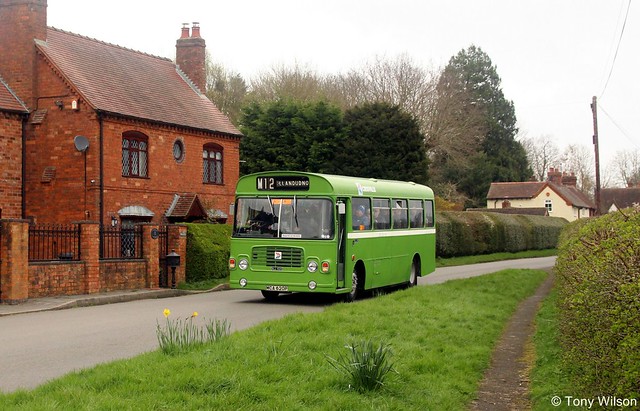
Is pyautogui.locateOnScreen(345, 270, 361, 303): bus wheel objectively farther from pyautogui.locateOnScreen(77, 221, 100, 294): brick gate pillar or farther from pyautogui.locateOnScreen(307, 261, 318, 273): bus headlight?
pyautogui.locateOnScreen(77, 221, 100, 294): brick gate pillar

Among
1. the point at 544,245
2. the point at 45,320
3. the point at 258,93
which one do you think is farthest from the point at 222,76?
the point at 45,320

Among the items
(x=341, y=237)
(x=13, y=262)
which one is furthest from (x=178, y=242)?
(x=341, y=237)

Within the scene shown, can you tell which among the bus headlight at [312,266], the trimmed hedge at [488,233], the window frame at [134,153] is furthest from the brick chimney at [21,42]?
the trimmed hedge at [488,233]

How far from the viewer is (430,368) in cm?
952

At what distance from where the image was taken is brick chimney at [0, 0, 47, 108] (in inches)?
1218

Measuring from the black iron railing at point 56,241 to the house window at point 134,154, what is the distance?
35.1 feet

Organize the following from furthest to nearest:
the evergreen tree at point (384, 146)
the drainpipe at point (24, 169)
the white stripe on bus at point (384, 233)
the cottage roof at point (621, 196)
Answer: the cottage roof at point (621, 196) < the evergreen tree at point (384, 146) < the drainpipe at point (24, 169) < the white stripe on bus at point (384, 233)

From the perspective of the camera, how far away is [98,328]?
554 inches

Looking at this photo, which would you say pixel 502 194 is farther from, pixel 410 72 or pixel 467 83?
pixel 410 72

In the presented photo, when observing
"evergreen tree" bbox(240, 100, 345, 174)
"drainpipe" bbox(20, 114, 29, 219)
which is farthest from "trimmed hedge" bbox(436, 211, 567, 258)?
"drainpipe" bbox(20, 114, 29, 219)

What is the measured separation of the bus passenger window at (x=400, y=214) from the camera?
70.3ft

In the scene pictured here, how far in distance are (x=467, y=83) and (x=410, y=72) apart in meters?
24.3

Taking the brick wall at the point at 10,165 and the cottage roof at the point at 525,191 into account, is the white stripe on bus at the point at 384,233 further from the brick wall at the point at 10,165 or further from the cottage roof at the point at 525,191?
the cottage roof at the point at 525,191

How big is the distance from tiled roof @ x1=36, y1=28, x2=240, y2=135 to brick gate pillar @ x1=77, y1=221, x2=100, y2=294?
420 inches
